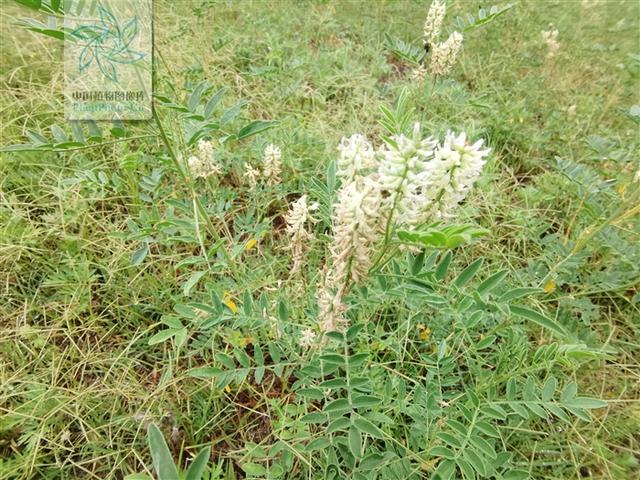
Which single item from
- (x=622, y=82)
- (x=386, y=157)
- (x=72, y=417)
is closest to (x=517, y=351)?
(x=386, y=157)

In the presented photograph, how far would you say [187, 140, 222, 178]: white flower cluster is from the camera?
70.0 inches

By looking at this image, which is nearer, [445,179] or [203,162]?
[445,179]

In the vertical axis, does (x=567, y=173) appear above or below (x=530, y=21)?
below

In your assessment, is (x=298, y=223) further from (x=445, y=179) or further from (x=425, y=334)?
(x=425, y=334)

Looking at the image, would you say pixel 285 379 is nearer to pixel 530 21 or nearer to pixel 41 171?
pixel 41 171

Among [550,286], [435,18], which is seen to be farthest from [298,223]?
[435,18]

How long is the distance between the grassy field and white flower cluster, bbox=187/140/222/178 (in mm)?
138

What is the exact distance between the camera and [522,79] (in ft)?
10.4

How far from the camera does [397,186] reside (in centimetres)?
91

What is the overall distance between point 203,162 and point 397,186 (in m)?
1.14

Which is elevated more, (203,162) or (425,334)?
(203,162)

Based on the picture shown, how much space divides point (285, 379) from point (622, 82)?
3.22m

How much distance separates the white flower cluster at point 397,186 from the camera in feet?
2.94

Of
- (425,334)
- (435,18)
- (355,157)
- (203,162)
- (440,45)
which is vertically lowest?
(425,334)
